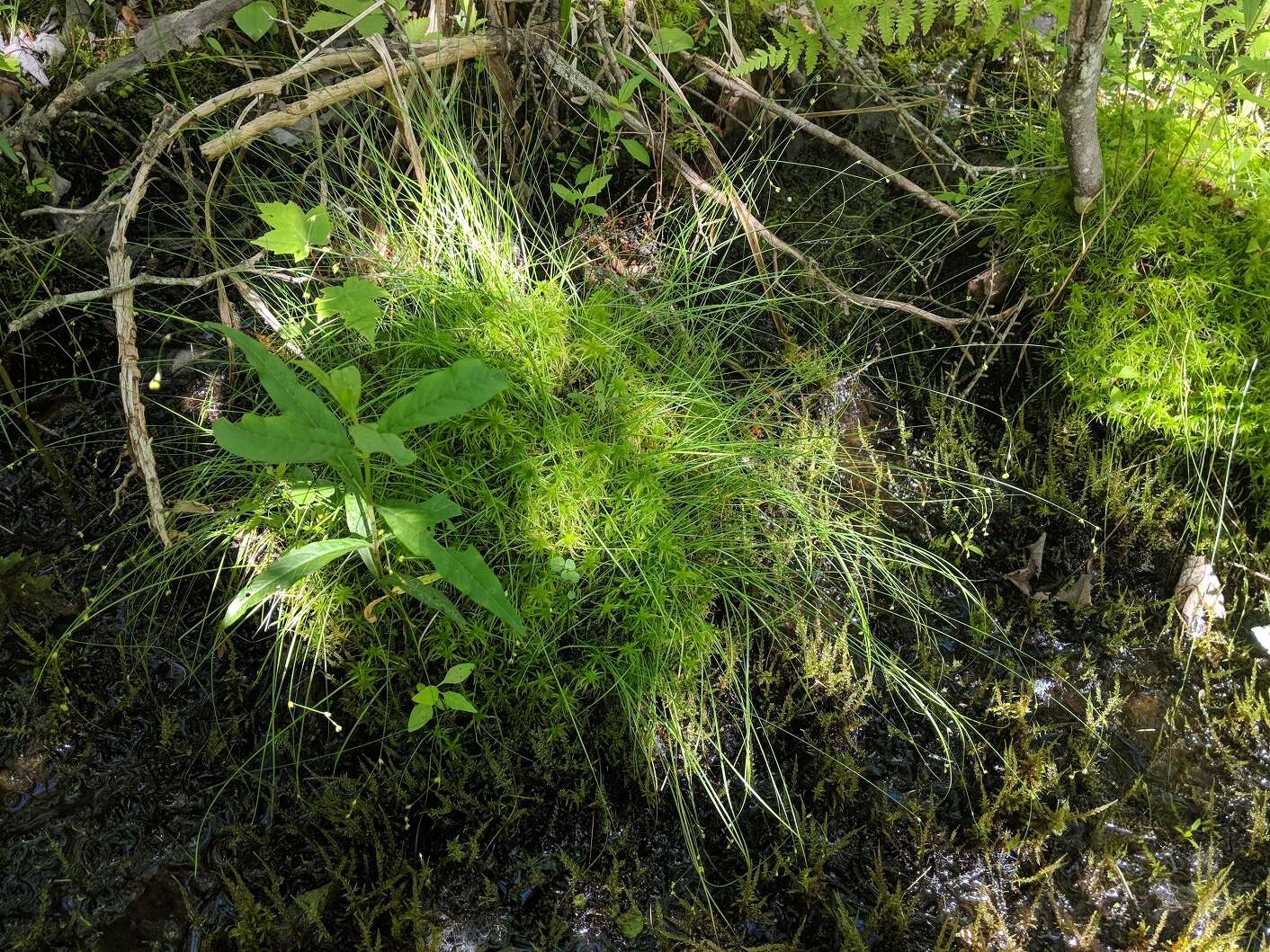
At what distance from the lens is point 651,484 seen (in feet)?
7.75

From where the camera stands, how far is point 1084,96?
96.0 inches

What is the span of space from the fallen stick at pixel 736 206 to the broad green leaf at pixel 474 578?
5.37 ft

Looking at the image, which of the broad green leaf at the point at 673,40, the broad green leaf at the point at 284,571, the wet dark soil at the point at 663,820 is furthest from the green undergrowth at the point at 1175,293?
the broad green leaf at the point at 284,571

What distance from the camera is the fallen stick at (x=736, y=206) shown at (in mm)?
2854

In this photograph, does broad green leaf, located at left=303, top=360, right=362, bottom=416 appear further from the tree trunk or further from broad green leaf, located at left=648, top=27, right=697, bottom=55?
the tree trunk

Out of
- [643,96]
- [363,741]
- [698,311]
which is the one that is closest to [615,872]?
[363,741]

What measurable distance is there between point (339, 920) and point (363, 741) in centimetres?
42

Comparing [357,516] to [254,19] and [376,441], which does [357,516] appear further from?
[254,19]

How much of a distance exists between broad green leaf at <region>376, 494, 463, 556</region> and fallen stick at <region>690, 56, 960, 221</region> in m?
1.97

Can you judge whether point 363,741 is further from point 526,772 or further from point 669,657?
point 669,657

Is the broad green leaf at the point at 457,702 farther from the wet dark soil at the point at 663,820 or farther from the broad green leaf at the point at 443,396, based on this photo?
the broad green leaf at the point at 443,396

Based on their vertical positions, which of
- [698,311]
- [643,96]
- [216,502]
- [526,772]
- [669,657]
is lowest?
[526,772]

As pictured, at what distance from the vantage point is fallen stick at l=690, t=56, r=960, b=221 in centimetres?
298

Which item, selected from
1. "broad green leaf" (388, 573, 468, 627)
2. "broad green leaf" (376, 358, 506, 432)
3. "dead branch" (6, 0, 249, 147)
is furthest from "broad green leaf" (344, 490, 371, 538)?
"dead branch" (6, 0, 249, 147)
